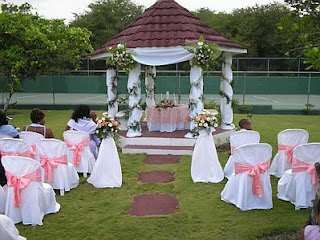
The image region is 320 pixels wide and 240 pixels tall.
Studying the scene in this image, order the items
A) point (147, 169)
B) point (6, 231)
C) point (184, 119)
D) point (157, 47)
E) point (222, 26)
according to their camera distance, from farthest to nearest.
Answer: point (222, 26), point (184, 119), point (157, 47), point (147, 169), point (6, 231)

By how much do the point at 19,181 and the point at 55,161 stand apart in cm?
148

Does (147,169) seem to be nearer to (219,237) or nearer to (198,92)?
(198,92)

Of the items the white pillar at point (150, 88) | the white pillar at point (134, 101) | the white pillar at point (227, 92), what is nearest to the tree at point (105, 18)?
the white pillar at point (150, 88)

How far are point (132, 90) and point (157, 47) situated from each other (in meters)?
1.57

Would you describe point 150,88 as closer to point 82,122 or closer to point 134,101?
point 134,101

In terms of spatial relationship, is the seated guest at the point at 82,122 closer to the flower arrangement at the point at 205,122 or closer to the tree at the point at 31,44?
the flower arrangement at the point at 205,122

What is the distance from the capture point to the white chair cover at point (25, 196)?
5949 mm

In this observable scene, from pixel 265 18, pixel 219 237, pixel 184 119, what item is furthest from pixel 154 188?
pixel 265 18

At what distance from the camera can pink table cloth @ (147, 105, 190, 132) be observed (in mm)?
13070

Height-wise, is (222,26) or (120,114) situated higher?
(222,26)

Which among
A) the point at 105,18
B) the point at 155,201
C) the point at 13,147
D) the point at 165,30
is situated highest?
the point at 105,18

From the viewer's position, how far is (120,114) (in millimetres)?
13555

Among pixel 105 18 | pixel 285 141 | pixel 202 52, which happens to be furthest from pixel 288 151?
pixel 105 18

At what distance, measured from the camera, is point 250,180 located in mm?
6621
